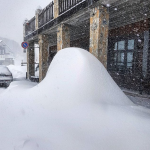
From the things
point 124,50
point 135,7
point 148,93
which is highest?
point 135,7

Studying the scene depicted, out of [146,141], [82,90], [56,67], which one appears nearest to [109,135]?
[146,141]

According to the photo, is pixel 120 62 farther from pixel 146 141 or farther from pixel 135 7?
pixel 146 141

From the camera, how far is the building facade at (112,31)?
4.29m

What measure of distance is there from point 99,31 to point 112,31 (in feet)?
11.9

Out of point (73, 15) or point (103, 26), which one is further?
point (73, 15)

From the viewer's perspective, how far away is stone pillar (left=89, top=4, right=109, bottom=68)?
166 inches

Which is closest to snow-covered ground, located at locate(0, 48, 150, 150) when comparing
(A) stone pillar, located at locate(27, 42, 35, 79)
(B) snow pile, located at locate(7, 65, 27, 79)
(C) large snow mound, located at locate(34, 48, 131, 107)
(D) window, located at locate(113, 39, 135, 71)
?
(C) large snow mound, located at locate(34, 48, 131, 107)

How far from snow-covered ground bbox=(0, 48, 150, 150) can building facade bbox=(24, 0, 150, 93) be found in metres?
1.69

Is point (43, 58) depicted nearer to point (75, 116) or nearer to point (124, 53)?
point (124, 53)

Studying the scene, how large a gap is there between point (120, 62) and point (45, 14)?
17.1 feet

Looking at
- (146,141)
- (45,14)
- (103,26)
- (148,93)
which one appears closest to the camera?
(146,141)

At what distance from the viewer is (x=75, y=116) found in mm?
2217

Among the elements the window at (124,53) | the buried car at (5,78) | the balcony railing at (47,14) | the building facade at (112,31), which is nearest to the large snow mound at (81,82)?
the building facade at (112,31)

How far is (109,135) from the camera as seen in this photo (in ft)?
6.16
